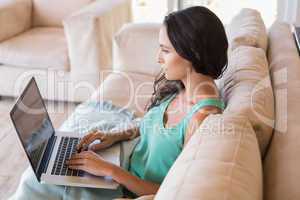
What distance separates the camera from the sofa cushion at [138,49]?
2.37 meters

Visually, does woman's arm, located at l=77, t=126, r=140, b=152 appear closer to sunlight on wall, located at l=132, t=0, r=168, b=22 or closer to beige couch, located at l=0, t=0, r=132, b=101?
beige couch, located at l=0, t=0, r=132, b=101

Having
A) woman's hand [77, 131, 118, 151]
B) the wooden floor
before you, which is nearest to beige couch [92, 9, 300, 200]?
woman's hand [77, 131, 118, 151]

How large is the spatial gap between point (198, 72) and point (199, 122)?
0.22 metres

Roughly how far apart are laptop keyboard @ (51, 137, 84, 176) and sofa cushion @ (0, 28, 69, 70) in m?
1.36

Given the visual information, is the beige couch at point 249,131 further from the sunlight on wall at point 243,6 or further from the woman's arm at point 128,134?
the sunlight on wall at point 243,6

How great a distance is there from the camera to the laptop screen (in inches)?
51.8

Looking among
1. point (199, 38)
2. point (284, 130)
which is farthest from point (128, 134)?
point (284, 130)

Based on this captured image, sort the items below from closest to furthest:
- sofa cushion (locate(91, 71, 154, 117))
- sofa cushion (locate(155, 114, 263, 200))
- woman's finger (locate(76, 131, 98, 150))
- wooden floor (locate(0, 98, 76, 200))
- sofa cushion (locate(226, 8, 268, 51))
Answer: sofa cushion (locate(155, 114, 263, 200))
woman's finger (locate(76, 131, 98, 150))
sofa cushion (locate(226, 8, 268, 51))
sofa cushion (locate(91, 71, 154, 117))
wooden floor (locate(0, 98, 76, 200))

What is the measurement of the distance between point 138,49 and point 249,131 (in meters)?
1.43

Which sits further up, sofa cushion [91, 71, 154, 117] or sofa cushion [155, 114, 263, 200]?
sofa cushion [155, 114, 263, 200]

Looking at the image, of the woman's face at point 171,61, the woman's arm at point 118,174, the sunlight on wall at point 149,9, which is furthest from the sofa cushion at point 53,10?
the woman's arm at point 118,174

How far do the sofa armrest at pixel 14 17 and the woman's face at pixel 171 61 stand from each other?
1.98 metres

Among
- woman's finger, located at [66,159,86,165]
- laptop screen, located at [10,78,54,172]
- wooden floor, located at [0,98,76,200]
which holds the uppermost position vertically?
laptop screen, located at [10,78,54,172]

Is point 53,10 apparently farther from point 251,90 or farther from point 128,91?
point 251,90
